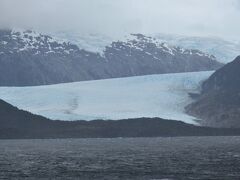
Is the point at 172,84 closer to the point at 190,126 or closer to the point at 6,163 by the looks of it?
the point at 190,126

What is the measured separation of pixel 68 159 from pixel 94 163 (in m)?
9.57

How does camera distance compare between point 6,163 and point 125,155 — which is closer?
point 6,163

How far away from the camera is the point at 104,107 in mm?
189500

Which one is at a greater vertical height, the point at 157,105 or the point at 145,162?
the point at 157,105

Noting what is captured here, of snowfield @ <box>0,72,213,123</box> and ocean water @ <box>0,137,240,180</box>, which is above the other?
snowfield @ <box>0,72,213,123</box>

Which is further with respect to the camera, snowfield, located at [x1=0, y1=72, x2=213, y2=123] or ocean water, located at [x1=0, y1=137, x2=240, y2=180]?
snowfield, located at [x1=0, y1=72, x2=213, y2=123]

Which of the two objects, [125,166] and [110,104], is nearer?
[125,166]

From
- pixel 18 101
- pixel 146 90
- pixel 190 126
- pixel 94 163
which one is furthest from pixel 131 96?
pixel 94 163

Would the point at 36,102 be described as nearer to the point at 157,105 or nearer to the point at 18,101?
the point at 18,101

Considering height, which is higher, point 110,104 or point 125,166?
point 110,104

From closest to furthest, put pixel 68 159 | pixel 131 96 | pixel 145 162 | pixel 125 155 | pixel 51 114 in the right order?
1. pixel 145 162
2. pixel 68 159
3. pixel 125 155
4. pixel 51 114
5. pixel 131 96

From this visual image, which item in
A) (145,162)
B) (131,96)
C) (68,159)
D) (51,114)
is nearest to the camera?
(145,162)

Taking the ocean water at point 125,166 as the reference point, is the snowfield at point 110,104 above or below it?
above

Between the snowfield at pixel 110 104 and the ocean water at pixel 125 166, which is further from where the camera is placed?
the snowfield at pixel 110 104
